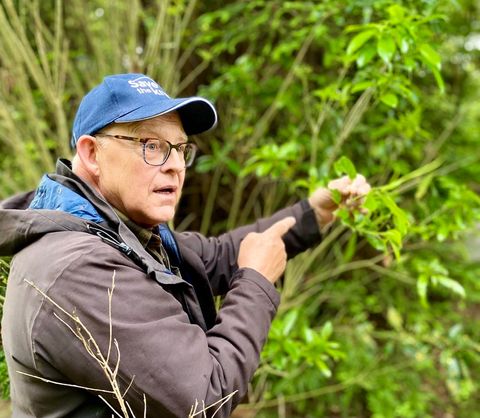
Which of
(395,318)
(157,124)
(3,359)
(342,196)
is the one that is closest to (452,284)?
(342,196)

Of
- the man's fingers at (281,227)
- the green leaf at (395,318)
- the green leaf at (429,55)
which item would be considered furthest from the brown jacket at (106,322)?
the green leaf at (395,318)

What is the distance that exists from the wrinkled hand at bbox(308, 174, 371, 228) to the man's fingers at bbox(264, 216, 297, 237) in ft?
0.42

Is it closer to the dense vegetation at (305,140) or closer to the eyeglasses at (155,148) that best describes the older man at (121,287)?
the eyeglasses at (155,148)

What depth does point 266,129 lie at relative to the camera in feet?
12.5

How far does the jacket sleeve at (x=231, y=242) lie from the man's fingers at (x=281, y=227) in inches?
2.5

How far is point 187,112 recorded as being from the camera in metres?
1.79

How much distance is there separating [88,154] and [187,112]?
337mm

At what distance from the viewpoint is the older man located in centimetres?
132

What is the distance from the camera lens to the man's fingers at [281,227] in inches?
77.4

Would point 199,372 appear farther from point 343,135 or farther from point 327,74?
point 327,74

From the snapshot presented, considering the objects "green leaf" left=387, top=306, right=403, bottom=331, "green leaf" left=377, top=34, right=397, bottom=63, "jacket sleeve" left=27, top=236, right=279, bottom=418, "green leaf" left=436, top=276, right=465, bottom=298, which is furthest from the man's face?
"green leaf" left=387, top=306, right=403, bottom=331

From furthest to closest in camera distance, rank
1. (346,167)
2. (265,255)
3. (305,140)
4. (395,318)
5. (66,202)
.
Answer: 1. (395,318)
2. (305,140)
3. (346,167)
4. (265,255)
5. (66,202)

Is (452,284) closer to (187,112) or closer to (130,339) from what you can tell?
(187,112)

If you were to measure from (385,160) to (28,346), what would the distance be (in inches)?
102
